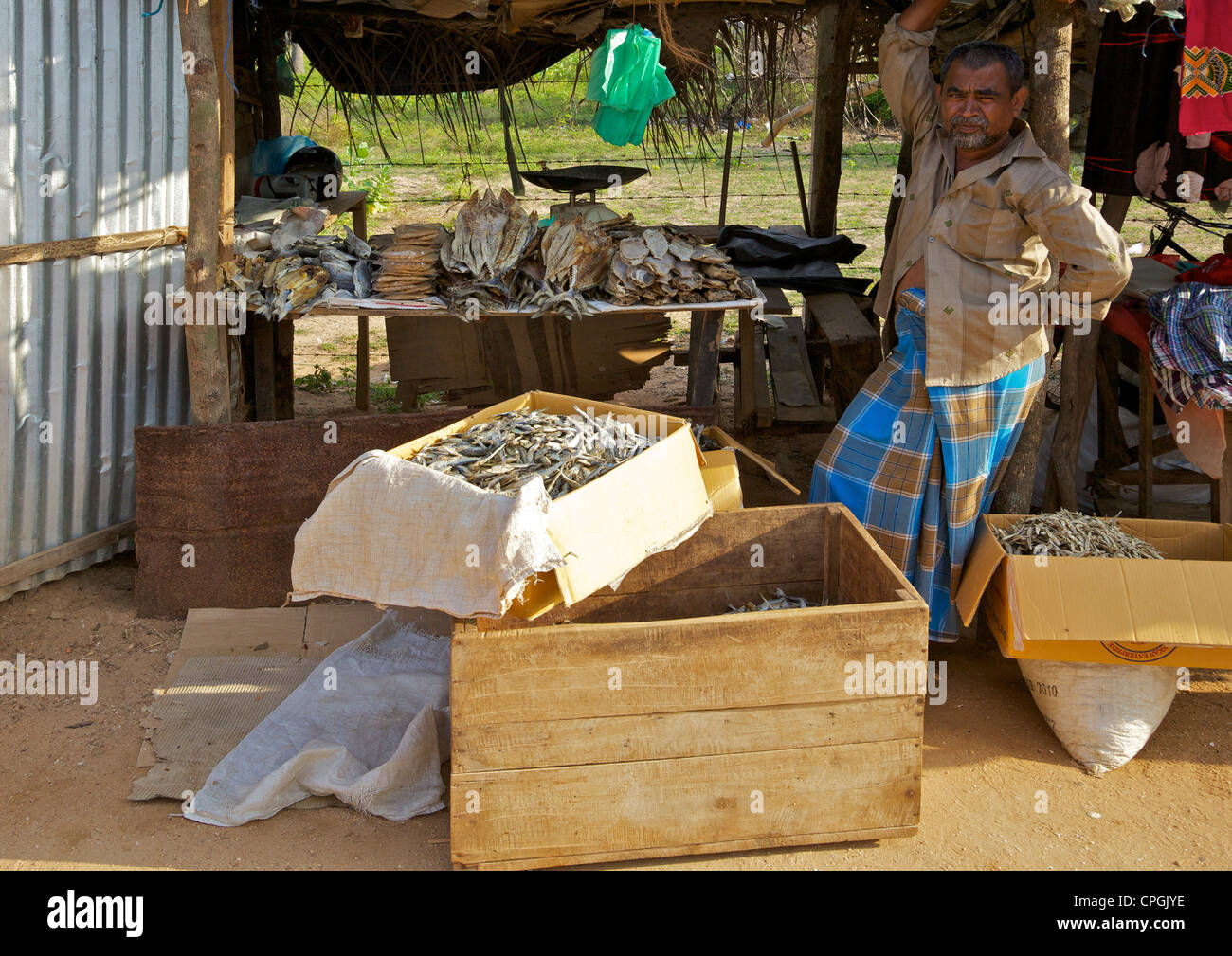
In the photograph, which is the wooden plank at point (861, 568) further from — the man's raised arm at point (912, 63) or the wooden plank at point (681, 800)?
the man's raised arm at point (912, 63)

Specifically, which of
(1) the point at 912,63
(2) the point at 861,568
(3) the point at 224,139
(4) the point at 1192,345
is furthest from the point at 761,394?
(3) the point at 224,139

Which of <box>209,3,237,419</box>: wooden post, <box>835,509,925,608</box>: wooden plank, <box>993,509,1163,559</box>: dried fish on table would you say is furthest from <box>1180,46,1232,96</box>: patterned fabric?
<box>209,3,237,419</box>: wooden post

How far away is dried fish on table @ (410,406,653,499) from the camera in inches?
119

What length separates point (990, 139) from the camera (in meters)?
3.60

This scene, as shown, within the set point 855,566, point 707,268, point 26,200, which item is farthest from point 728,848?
point 26,200

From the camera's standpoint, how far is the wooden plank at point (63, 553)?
13.9 feet

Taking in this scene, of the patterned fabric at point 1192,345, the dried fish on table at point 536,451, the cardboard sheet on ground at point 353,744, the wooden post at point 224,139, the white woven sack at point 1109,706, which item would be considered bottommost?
the cardboard sheet on ground at point 353,744

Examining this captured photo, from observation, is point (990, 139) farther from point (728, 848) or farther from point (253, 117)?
point (253, 117)

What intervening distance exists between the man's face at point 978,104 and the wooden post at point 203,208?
282 centimetres

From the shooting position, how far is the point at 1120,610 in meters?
3.37

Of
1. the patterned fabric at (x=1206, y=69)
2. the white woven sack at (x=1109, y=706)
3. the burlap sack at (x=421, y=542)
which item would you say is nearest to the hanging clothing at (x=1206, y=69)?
the patterned fabric at (x=1206, y=69)

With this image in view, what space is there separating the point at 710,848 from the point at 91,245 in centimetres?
343

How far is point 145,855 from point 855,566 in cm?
233

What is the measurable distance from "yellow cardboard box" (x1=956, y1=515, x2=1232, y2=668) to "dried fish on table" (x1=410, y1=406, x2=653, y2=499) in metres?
1.38
